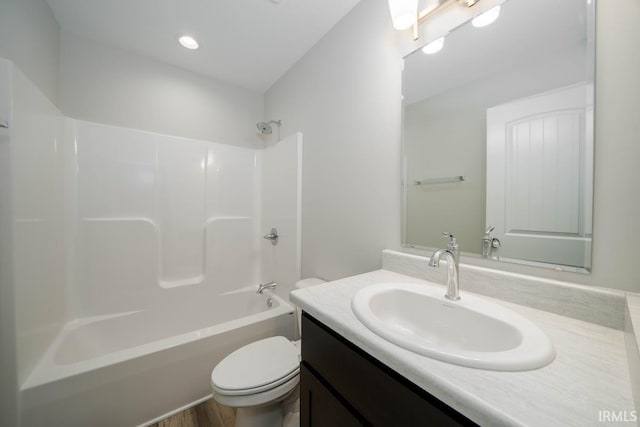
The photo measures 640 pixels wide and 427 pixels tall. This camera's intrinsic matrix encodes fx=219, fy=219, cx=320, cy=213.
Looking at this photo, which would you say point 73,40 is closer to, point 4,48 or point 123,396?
point 4,48

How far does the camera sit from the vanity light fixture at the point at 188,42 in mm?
1579

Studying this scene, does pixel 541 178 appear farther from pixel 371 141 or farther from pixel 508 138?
pixel 371 141

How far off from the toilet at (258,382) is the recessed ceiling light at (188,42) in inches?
83.2

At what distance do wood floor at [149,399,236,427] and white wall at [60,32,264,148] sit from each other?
2.04m

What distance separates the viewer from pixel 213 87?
6.84 ft

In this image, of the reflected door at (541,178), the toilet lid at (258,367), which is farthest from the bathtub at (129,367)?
the reflected door at (541,178)

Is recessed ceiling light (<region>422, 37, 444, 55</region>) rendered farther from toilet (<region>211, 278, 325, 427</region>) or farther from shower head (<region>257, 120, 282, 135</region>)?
toilet (<region>211, 278, 325, 427</region>)

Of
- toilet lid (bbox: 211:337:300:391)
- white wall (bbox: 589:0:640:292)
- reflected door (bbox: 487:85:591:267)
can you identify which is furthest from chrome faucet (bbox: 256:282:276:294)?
white wall (bbox: 589:0:640:292)

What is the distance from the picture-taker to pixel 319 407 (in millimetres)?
703

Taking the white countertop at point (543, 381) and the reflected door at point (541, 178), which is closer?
the white countertop at point (543, 381)

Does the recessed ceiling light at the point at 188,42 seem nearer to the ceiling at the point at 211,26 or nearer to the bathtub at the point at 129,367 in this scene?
the ceiling at the point at 211,26

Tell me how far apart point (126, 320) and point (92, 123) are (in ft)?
4.85

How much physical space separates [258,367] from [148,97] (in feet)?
7.17

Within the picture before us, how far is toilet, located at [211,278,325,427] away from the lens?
3.12 feet
